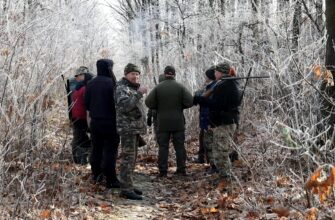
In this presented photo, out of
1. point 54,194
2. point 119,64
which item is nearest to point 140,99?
point 54,194

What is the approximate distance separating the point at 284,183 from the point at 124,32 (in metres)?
31.9

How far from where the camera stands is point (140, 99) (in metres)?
6.11

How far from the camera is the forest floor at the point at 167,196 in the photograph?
15.0 ft

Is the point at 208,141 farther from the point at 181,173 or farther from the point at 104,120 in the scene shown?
the point at 104,120

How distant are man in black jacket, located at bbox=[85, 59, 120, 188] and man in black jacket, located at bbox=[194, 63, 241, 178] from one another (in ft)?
5.09

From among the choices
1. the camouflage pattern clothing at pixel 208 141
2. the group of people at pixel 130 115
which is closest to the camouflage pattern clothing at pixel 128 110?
the group of people at pixel 130 115

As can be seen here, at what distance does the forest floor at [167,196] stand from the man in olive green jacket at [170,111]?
54 cm

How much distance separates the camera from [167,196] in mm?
6723

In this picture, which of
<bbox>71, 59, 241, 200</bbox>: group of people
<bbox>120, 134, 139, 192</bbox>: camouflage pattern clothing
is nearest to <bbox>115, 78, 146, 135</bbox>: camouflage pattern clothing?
<bbox>71, 59, 241, 200</bbox>: group of people

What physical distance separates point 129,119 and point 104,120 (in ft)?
1.42

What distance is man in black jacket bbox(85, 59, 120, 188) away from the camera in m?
6.25

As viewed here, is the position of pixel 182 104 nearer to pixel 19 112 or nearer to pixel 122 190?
pixel 122 190

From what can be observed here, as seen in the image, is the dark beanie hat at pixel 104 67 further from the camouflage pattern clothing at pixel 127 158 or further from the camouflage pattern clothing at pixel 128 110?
the camouflage pattern clothing at pixel 127 158

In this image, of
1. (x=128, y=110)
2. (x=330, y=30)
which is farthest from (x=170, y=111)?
(x=330, y=30)
